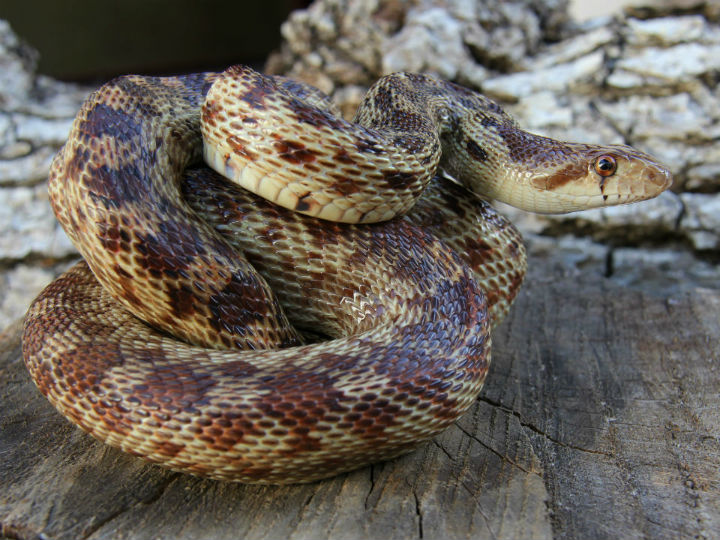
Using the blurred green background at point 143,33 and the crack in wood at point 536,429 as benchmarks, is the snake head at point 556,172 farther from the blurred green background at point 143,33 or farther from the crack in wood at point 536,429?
the blurred green background at point 143,33

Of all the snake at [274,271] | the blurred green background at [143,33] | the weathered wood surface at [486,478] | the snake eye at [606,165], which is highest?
the snake eye at [606,165]

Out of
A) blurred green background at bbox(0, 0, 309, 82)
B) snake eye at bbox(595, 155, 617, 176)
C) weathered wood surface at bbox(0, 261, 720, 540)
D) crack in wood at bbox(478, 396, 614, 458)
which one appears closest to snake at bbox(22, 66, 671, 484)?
snake eye at bbox(595, 155, 617, 176)

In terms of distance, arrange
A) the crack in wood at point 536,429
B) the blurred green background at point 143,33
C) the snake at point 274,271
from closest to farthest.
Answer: the snake at point 274,271
the crack in wood at point 536,429
the blurred green background at point 143,33

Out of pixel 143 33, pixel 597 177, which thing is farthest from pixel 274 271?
pixel 143 33

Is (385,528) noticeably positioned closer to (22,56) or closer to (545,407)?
(545,407)

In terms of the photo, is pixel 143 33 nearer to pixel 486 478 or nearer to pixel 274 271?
pixel 274 271

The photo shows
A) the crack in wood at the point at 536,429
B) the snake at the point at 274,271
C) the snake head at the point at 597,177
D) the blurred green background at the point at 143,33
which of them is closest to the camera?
the snake at the point at 274,271

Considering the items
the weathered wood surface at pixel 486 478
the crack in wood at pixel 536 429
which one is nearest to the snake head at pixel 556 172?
Answer: the weathered wood surface at pixel 486 478
